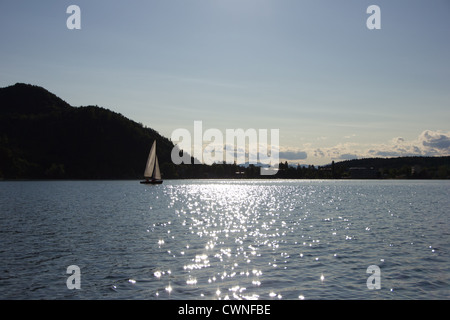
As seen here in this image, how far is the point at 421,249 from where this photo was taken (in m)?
36.0

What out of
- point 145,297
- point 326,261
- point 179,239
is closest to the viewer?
point 145,297

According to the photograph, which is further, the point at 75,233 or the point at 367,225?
the point at 367,225

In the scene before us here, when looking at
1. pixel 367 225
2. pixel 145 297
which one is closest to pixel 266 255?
pixel 145 297

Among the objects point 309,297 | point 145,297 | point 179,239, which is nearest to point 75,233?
point 179,239

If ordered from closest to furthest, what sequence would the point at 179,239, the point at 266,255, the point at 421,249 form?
the point at 266,255
the point at 421,249
the point at 179,239

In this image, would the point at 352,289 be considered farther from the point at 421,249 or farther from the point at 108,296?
the point at 421,249

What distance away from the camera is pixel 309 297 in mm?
21281
